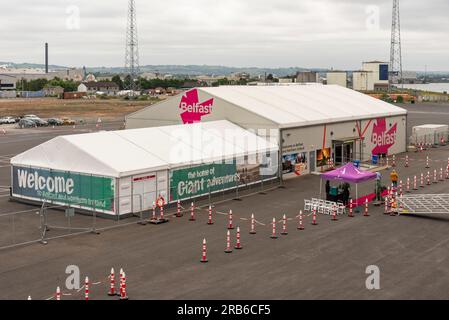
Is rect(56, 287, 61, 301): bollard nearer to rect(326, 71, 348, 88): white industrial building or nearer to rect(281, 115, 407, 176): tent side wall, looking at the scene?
rect(281, 115, 407, 176): tent side wall

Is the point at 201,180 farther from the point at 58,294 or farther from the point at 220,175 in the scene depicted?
the point at 58,294

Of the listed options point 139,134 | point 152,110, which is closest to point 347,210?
point 139,134

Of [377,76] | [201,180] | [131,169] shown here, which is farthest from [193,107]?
[377,76]

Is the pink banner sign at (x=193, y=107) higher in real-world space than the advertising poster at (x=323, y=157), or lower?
higher

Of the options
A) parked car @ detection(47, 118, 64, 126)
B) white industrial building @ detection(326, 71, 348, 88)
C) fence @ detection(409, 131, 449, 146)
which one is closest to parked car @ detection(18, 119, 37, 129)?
parked car @ detection(47, 118, 64, 126)

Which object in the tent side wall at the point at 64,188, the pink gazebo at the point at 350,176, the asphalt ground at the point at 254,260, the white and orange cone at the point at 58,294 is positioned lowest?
the asphalt ground at the point at 254,260

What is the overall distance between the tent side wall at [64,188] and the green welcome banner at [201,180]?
12.8 feet

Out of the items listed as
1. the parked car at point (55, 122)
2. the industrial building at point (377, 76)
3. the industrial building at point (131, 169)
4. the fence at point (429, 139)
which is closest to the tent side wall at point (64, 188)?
the industrial building at point (131, 169)

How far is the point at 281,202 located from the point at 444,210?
8.32 metres

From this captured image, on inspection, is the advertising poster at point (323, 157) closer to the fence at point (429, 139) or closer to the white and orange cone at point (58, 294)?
the fence at point (429, 139)

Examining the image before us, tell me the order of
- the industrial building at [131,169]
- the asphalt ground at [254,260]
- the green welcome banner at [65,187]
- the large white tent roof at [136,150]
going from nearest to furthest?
1. the asphalt ground at [254,260]
2. the green welcome banner at [65,187]
3. the industrial building at [131,169]
4. the large white tent roof at [136,150]

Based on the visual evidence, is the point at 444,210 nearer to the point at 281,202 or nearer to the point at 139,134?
the point at 281,202

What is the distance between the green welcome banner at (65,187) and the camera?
97.0 ft

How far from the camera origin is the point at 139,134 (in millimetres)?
35531
